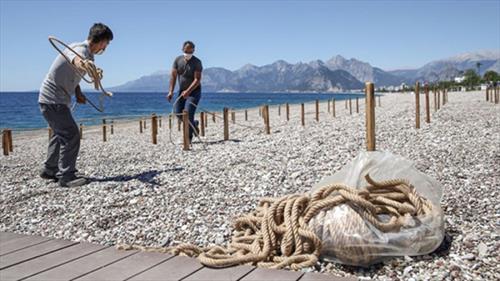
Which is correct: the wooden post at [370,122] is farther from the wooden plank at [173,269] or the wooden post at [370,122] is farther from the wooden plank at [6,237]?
the wooden plank at [6,237]

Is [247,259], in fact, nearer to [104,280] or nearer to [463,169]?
[104,280]

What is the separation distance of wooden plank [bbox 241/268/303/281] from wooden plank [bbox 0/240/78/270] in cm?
140

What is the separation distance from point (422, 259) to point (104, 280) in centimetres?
199

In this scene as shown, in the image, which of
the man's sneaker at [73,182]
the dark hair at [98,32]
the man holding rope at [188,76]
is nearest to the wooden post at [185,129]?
the man holding rope at [188,76]

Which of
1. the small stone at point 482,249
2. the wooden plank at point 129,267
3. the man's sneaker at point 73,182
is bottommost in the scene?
the small stone at point 482,249

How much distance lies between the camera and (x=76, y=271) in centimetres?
260

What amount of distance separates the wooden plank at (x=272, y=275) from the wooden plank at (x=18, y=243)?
5.45 feet

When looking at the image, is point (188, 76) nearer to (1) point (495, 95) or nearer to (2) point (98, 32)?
(2) point (98, 32)

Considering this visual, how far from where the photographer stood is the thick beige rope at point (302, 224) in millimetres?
2848

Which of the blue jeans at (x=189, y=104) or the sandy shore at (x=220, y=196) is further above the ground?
the blue jeans at (x=189, y=104)

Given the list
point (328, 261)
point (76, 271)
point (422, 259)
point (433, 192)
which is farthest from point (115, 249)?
point (433, 192)

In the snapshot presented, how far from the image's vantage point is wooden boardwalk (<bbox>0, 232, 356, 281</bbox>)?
250 cm

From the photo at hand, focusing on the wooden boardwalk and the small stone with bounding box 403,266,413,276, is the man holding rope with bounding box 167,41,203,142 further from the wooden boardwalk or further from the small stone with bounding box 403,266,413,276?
the small stone with bounding box 403,266,413,276

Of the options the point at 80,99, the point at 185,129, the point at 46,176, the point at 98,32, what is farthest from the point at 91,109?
the point at 98,32
